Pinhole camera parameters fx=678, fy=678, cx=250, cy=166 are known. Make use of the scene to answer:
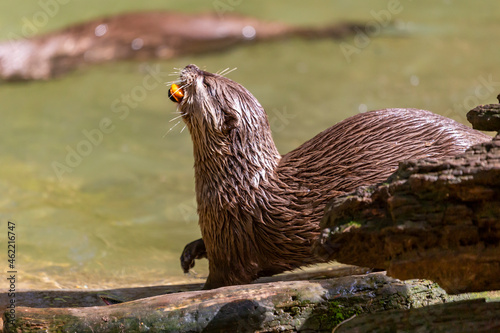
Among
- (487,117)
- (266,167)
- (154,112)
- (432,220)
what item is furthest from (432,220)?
(154,112)

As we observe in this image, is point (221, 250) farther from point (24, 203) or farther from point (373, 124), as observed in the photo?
point (24, 203)

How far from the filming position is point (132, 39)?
8.59 m

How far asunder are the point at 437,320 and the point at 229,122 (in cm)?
147

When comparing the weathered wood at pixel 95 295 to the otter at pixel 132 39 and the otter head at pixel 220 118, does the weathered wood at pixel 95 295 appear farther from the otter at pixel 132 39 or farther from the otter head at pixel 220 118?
the otter at pixel 132 39

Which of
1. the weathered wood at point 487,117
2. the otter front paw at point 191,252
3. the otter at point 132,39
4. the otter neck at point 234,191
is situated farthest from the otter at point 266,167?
the otter at point 132,39

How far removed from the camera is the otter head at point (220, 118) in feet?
11.4

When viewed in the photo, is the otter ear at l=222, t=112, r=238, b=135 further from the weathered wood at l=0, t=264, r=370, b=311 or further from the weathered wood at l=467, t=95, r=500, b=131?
the weathered wood at l=467, t=95, r=500, b=131

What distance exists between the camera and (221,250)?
3428 millimetres

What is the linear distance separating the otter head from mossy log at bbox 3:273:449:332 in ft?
2.86

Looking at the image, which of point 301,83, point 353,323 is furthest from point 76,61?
point 353,323

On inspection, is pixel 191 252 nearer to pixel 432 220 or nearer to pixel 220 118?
pixel 220 118

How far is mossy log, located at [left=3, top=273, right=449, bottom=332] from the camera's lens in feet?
8.84

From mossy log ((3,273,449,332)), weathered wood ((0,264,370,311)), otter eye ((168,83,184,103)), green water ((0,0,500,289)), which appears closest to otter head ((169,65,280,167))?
otter eye ((168,83,184,103))

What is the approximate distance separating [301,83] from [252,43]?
1.26m
